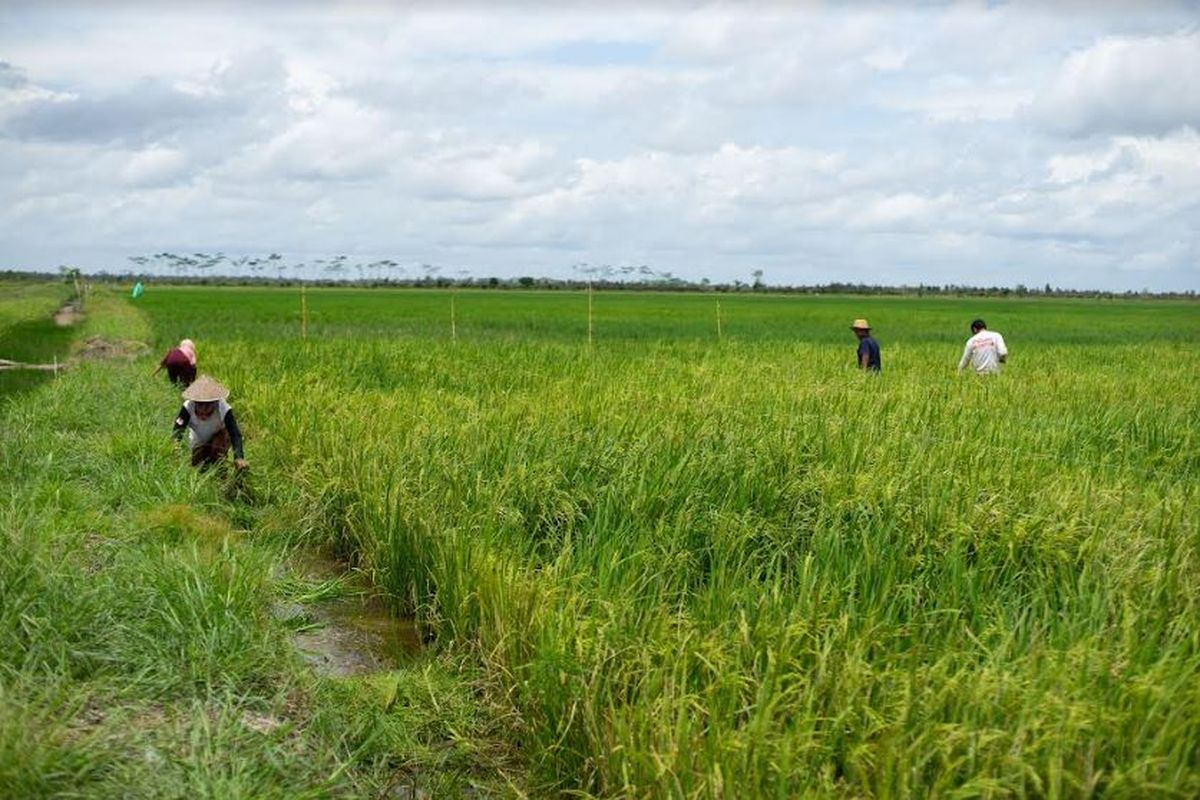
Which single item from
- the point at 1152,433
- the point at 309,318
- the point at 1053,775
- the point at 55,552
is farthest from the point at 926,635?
the point at 309,318

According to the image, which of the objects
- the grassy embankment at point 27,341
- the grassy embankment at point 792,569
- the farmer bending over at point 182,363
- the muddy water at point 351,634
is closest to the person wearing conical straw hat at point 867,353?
the grassy embankment at point 792,569

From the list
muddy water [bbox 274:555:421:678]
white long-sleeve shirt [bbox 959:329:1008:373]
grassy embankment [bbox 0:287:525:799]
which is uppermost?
white long-sleeve shirt [bbox 959:329:1008:373]

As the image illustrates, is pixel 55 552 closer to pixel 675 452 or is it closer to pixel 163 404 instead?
pixel 675 452

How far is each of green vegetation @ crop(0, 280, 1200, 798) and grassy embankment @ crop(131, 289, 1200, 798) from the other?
2 cm

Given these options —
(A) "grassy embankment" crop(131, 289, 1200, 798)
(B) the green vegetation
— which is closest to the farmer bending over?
(A) "grassy embankment" crop(131, 289, 1200, 798)

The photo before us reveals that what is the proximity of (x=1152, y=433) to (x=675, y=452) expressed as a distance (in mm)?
4068

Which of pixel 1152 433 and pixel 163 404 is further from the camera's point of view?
pixel 163 404

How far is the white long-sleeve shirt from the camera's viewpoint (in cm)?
1289

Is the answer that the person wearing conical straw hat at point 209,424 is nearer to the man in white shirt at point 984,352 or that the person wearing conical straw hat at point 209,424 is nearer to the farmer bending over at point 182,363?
the farmer bending over at point 182,363

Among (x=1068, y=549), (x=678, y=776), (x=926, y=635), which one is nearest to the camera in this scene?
(x=678, y=776)

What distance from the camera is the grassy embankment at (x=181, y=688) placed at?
10.7 ft

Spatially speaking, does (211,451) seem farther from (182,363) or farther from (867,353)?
(867,353)

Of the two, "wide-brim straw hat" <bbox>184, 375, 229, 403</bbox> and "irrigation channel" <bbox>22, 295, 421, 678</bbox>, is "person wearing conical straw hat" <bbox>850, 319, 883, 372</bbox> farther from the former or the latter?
"irrigation channel" <bbox>22, 295, 421, 678</bbox>

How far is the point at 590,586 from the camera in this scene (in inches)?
171
